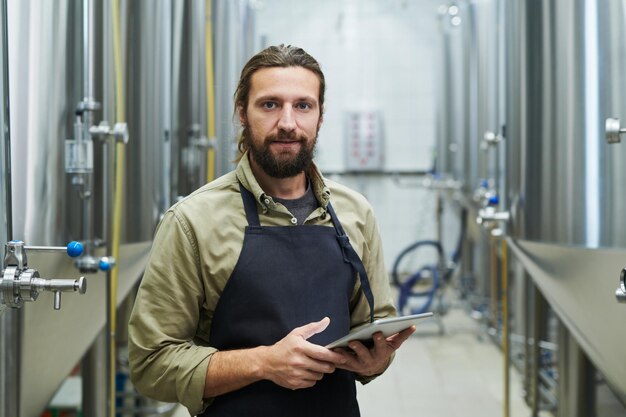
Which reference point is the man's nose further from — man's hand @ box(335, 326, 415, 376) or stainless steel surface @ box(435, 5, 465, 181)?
stainless steel surface @ box(435, 5, 465, 181)

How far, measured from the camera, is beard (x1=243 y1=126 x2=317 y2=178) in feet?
5.32

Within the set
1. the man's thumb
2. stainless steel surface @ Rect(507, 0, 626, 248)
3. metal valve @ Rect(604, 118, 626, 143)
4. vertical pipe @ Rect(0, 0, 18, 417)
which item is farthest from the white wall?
the man's thumb

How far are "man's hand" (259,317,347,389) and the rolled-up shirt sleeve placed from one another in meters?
0.13

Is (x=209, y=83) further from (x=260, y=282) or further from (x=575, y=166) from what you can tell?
(x=260, y=282)

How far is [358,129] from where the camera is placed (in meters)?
8.52

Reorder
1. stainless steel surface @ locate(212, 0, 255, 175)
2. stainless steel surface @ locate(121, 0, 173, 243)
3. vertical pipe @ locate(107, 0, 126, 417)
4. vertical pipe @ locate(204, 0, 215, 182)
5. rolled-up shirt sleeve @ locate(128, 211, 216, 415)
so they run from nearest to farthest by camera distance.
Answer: rolled-up shirt sleeve @ locate(128, 211, 216, 415) → vertical pipe @ locate(107, 0, 126, 417) → stainless steel surface @ locate(121, 0, 173, 243) → vertical pipe @ locate(204, 0, 215, 182) → stainless steel surface @ locate(212, 0, 255, 175)

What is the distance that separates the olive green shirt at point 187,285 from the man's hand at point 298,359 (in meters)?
0.13

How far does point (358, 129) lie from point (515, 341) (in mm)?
3850

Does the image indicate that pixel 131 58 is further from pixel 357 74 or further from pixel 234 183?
pixel 357 74

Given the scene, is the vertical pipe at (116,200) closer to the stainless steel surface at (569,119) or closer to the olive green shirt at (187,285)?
the olive green shirt at (187,285)

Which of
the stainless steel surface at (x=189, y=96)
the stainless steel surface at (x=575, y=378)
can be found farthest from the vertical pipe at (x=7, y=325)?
the stainless steel surface at (x=575, y=378)

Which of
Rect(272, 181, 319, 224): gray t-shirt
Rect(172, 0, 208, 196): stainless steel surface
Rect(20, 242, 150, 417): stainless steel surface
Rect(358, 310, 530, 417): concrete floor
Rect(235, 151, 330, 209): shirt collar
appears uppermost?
Rect(172, 0, 208, 196): stainless steel surface

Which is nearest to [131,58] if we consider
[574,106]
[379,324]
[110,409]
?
[110,409]

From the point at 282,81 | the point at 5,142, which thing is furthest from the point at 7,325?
the point at 282,81
